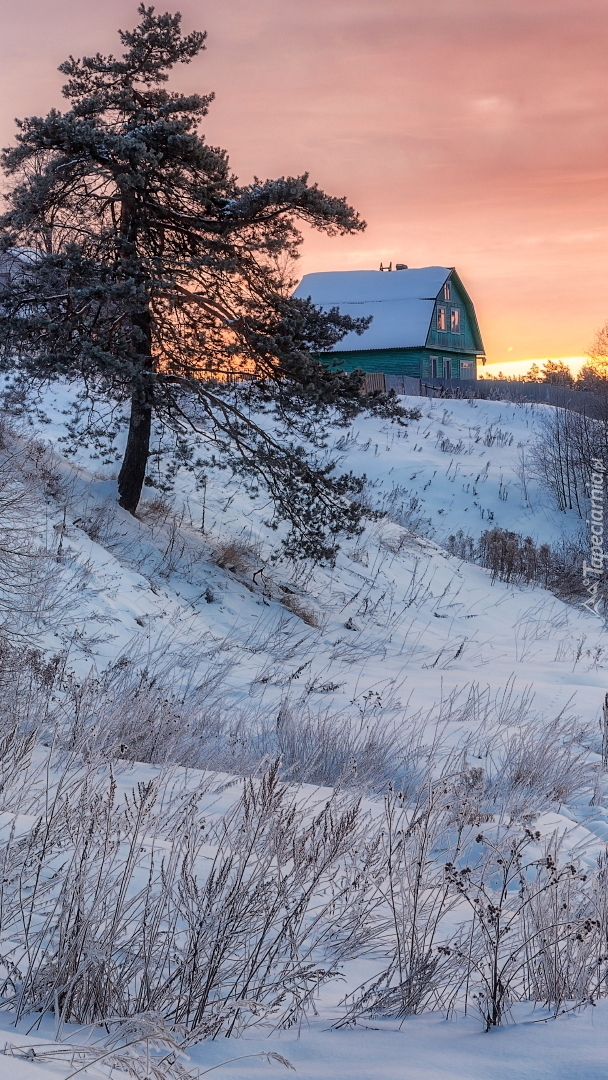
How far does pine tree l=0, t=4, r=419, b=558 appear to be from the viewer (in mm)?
11078

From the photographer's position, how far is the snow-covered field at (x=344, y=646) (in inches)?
86.8

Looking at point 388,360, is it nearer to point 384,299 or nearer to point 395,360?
point 395,360

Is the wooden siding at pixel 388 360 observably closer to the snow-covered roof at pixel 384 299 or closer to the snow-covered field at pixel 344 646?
the snow-covered roof at pixel 384 299

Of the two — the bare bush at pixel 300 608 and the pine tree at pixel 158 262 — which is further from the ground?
the pine tree at pixel 158 262

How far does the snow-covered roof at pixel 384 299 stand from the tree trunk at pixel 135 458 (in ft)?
115

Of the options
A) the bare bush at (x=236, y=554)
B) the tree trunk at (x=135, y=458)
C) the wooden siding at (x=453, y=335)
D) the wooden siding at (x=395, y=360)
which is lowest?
the bare bush at (x=236, y=554)

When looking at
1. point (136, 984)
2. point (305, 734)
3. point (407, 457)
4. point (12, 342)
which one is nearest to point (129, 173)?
point (12, 342)

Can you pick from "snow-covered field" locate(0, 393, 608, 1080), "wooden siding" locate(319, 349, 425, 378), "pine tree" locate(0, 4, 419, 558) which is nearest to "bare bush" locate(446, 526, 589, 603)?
"snow-covered field" locate(0, 393, 608, 1080)

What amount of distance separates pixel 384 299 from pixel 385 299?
0.06 m

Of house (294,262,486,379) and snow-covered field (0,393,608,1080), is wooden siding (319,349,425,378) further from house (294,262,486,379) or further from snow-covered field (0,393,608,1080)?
snow-covered field (0,393,608,1080)

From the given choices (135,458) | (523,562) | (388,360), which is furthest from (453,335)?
(135,458)

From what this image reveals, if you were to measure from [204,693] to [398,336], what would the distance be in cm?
4135

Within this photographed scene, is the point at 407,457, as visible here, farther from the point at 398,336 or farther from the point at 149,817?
the point at 149,817

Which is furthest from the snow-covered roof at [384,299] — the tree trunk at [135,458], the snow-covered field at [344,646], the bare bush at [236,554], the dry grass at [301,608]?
the dry grass at [301,608]
